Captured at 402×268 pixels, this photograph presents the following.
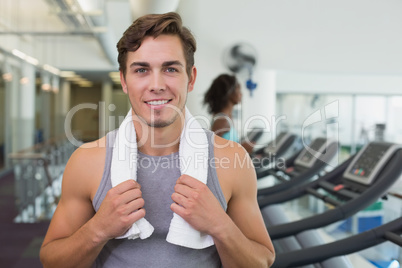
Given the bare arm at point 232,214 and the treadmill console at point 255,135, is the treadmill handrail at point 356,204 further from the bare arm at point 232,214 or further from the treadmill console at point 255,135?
the treadmill console at point 255,135

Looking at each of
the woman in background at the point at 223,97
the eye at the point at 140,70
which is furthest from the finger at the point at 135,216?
the woman in background at the point at 223,97

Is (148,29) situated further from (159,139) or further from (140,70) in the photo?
(159,139)

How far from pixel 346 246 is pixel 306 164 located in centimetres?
123

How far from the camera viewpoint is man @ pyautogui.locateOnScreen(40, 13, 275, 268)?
2.99 ft

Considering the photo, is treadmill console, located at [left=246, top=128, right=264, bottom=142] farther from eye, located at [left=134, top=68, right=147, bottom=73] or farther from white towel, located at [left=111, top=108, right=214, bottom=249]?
eye, located at [left=134, top=68, right=147, bottom=73]

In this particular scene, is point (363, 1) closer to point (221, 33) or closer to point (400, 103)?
point (221, 33)

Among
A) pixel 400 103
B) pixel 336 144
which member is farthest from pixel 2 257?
pixel 400 103

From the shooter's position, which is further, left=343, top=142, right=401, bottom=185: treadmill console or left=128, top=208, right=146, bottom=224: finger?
left=343, top=142, right=401, bottom=185: treadmill console

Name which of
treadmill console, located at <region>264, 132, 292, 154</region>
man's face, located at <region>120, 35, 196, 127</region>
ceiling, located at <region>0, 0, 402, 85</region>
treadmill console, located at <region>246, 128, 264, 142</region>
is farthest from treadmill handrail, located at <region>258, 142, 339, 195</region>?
ceiling, located at <region>0, 0, 402, 85</region>

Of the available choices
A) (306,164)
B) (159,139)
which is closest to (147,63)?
(159,139)

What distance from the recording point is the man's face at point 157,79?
0.97m

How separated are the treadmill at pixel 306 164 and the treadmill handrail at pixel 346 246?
0.97 meters

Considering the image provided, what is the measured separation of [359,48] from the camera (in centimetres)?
548

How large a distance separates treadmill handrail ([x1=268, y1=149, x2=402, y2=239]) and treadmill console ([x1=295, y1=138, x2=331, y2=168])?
0.80 metres
